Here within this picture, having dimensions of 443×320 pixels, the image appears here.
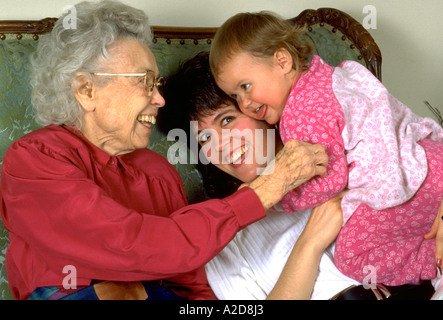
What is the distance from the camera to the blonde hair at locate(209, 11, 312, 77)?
6.50 ft

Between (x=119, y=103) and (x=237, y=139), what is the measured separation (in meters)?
0.54

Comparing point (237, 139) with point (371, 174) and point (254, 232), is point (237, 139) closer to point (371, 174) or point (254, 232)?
point (254, 232)

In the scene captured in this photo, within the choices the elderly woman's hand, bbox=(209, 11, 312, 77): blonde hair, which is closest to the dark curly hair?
bbox=(209, 11, 312, 77): blonde hair

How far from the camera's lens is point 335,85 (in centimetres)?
188

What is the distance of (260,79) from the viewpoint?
1.98 m

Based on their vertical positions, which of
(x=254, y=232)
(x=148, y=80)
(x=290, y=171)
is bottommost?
(x=254, y=232)

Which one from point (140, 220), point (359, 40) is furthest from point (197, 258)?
point (359, 40)

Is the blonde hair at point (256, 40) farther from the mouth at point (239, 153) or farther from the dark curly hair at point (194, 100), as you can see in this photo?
the mouth at point (239, 153)

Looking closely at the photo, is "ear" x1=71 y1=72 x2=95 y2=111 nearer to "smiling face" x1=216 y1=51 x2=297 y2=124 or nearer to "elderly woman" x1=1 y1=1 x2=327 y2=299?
"elderly woman" x1=1 y1=1 x2=327 y2=299

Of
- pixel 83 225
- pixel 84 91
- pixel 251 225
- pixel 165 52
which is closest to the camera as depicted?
pixel 83 225

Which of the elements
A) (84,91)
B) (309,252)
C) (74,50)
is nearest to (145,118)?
(84,91)

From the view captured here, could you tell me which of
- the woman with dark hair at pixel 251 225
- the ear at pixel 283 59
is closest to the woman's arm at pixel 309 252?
the woman with dark hair at pixel 251 225

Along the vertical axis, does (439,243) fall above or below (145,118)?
below
